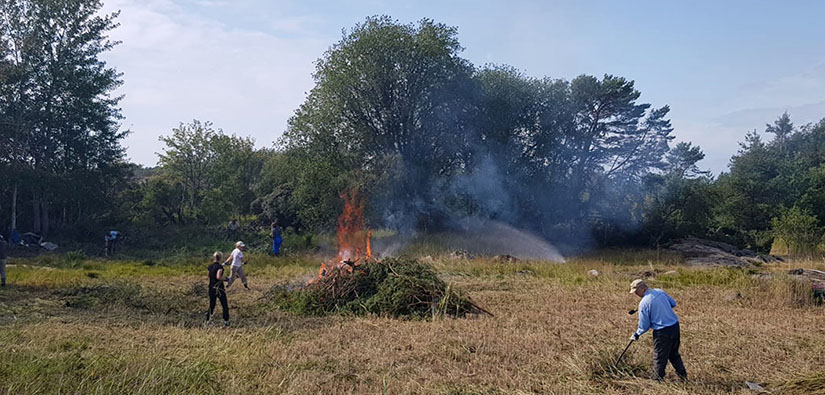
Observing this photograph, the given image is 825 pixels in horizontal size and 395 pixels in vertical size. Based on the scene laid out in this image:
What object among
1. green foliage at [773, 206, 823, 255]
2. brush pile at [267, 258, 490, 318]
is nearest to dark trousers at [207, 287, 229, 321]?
brush pile at [267, 258, 490, 318]

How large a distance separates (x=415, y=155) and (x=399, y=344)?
24988 millimetres

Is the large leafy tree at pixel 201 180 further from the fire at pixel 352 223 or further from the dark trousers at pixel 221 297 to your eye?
the dark trousers at pixel 221 297

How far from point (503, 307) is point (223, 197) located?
3203cm

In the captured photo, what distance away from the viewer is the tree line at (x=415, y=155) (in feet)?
106

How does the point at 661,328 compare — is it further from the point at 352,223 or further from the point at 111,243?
the point at 111,243

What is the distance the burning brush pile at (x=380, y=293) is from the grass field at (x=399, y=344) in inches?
21.9

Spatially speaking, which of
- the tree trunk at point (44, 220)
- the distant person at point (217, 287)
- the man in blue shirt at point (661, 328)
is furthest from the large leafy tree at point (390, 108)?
the man in blue shirt at point (661, 328)

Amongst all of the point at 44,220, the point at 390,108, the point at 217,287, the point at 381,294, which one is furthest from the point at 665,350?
the point at 44,220

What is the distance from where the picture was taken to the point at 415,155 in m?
34.2

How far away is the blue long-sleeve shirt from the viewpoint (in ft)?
24.1

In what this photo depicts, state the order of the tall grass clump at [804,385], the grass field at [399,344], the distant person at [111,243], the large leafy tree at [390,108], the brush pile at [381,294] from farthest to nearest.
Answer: the large leafy tree at [390,108] < the distant person at [111,243] < the brush pile at [381,294] < the grass field at [399,344] < the tall grass clump at [804,385]

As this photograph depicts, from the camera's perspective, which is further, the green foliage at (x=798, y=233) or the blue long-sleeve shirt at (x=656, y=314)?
the green foliage at (x=798, y=233)

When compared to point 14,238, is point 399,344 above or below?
below

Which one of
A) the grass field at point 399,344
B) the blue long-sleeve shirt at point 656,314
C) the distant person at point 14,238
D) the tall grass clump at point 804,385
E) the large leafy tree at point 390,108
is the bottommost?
the grass field at point 399,344
